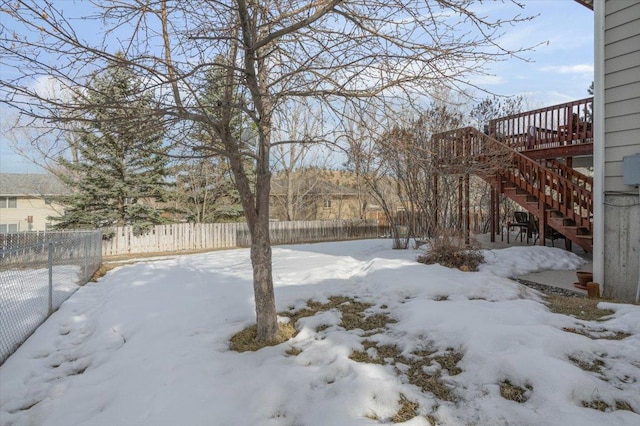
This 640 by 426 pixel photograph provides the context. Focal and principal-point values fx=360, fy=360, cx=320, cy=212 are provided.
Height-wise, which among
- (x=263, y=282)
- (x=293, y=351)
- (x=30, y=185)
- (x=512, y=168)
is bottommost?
(x=293, y=351)

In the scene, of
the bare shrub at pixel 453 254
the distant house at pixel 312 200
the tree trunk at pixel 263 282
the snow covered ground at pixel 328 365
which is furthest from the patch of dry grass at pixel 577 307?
the distant house at pixel 312 200

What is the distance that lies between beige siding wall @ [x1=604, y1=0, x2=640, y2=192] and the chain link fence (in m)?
7.81

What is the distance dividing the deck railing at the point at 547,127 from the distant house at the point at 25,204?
75.9 ft

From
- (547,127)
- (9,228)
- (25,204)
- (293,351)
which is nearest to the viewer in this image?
(293,351)

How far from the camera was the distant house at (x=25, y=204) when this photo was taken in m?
21.5

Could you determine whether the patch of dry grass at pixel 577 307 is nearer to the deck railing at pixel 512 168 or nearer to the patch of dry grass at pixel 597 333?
the patch of dry grass at pixel 597 333

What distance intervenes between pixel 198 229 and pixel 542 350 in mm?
14281

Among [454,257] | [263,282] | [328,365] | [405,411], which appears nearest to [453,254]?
[454,257]

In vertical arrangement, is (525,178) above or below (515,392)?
above

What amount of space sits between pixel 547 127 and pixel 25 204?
27558mm

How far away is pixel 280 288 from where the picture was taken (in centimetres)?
563

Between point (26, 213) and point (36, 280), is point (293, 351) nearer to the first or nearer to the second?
point (36, 280)

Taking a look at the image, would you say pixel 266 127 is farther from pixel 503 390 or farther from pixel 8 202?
pixel 8 202

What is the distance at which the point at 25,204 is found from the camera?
2233 cm
